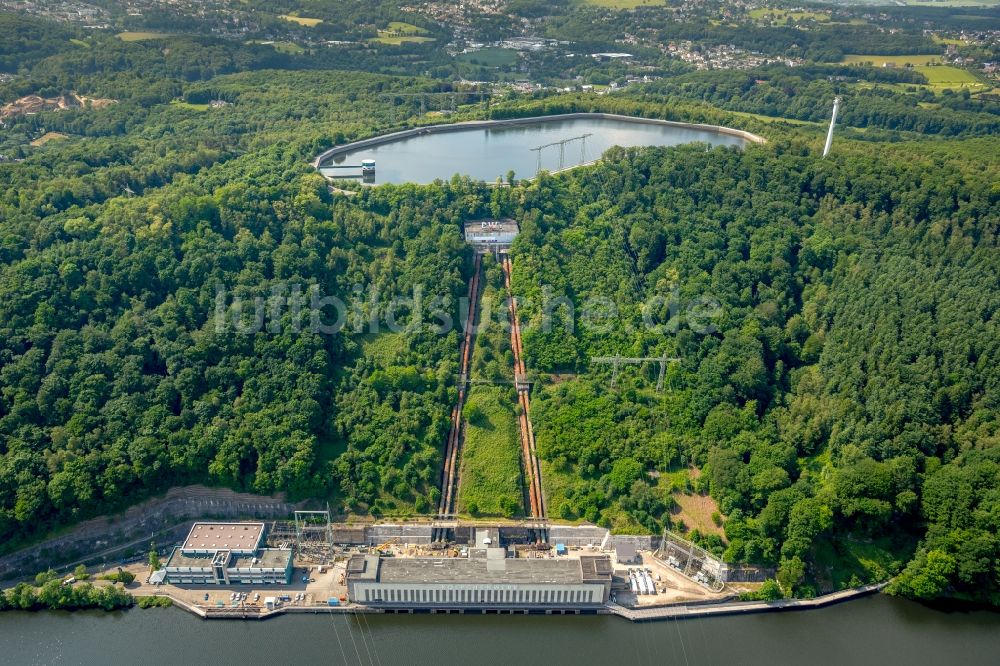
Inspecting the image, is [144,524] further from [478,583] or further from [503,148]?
[503,148]

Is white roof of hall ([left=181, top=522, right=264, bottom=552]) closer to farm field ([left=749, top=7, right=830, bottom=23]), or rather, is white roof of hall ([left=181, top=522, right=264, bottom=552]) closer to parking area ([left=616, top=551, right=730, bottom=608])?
parking area ([left=616, top=551, right=730, bottom=608])

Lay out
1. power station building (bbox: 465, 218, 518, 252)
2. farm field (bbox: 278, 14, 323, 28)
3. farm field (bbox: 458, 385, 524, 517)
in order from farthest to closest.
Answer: farm field (bbox: 278, 14, 323, 28), power station building (bbox: 465, 218, 518, 252), farm field (bbox: 458, 385, 524, 517)

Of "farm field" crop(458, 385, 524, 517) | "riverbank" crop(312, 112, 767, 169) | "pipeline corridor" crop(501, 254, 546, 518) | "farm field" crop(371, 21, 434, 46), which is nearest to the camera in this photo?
"farm field" crop(458, 385, 524, 517)

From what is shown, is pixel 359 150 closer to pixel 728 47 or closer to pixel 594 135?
pixel 594 135

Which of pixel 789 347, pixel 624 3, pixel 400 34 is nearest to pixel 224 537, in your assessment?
pixel 789 347

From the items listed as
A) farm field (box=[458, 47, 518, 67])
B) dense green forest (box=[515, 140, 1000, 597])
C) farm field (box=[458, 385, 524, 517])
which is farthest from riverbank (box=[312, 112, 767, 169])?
farm field (box=[458, 385, 524, 517])

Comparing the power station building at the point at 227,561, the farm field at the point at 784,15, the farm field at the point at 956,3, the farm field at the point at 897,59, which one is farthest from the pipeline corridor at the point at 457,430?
the farm field at the point at 956,3

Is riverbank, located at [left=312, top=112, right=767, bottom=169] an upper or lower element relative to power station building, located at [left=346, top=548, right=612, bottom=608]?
upper
